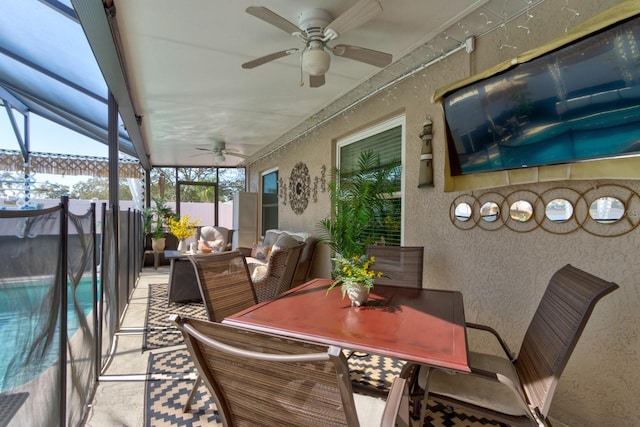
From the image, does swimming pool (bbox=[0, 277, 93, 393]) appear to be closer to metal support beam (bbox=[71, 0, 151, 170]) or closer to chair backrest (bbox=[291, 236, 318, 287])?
metal support beam (bbox=[71, 0, 151, 170])

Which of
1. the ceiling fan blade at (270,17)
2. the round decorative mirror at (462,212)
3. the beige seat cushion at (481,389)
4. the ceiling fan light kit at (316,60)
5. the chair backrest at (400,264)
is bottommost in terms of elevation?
the beige seat cushion at (481,389)

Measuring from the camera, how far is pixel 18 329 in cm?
92

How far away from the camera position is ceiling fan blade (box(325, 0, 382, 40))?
1.73 meters

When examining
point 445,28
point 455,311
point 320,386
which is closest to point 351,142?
point 445,28

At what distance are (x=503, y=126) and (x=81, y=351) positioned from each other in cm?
290

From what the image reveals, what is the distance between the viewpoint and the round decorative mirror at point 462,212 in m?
2.47

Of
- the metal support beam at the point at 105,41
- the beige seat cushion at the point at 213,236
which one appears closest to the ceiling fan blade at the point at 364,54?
the metal support beam at the point at 105,41

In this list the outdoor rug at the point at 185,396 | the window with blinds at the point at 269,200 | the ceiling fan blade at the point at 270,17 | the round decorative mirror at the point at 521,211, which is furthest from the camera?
the window with blinds at the point at 269,200

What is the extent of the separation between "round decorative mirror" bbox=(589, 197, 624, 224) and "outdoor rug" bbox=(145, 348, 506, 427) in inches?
53.3

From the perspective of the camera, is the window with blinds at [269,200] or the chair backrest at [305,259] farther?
the window with blinds at [269,200]

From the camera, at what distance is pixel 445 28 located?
2.44 m

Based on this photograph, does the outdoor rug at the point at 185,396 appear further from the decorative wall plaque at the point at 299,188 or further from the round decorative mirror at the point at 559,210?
the decorative wall plaque at the point at 299,188

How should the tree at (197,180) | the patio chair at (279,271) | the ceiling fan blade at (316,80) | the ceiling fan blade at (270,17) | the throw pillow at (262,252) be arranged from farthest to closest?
the tree at (197,180)
the throw pillow at (262,252)
the patio chair at (279,271)
the ceiling fan blade at (316,80)
the ceiling fan blade at (270,17)

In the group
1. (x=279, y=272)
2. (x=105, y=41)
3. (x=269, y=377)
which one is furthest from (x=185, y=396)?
(x=105, y=41)
